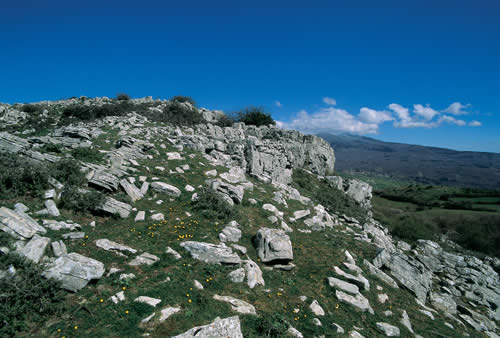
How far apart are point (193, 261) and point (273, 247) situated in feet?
12.3

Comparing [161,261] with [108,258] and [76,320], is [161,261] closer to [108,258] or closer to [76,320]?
[108,258]

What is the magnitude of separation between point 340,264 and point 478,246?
4077 cm

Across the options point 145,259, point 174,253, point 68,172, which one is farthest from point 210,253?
point 68,172

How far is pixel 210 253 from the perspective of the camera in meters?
8.74

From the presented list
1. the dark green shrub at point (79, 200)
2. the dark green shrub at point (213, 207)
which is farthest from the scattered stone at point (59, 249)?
the dark green shrub at point (213, 207)

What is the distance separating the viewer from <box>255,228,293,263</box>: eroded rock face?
9914 mm

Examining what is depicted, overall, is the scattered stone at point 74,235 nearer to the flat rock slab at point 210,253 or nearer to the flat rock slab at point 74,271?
the flat rock slab at point 74,271

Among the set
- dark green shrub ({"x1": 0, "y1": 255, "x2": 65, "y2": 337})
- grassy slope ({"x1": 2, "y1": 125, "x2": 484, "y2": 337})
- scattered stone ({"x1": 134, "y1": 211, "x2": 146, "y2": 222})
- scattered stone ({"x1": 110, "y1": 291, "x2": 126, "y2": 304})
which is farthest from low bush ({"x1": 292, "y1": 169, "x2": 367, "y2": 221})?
dark green shrub ({"x1": 0, "y1": 255, "x2": 65, "y2": 337})

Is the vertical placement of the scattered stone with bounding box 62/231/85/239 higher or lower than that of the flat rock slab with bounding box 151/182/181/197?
lower

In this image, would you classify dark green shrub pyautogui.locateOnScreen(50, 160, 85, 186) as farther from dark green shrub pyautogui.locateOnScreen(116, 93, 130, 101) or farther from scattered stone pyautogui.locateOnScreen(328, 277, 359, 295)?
dark green shrub pyautogui.locateOnScreen(116, 93, 130, 101)

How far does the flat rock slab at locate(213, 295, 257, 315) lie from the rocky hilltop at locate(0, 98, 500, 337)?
0.04 meters

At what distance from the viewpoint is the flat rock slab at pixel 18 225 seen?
6.85 m

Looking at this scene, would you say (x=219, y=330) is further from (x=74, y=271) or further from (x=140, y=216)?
(x=140, y=216)

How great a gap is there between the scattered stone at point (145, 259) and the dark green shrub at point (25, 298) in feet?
6.70
